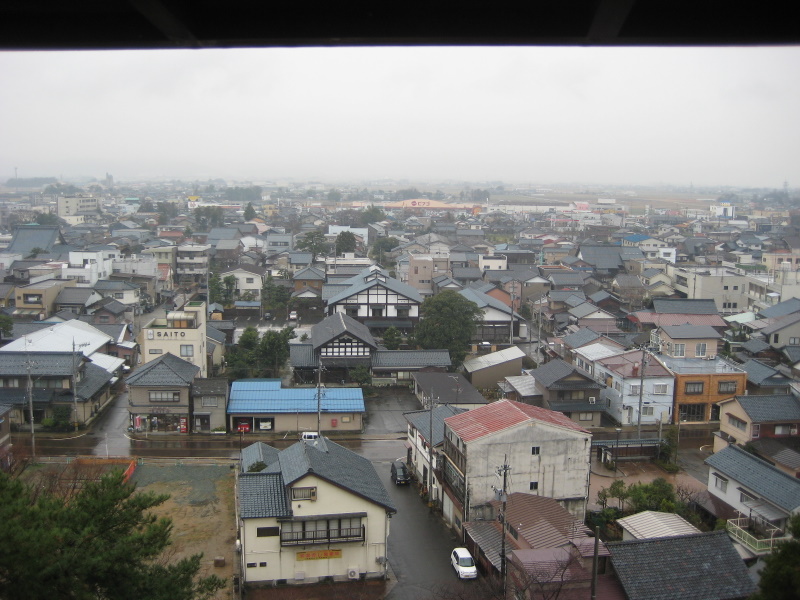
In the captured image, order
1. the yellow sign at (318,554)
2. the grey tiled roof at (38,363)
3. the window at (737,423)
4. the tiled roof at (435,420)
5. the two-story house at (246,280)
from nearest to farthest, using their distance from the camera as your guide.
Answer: the yellow sign at (318,554), the tiled roof at (435,420), the window at (737,423), the grey tiled roof at (38,363), the two-story house at (246,280)

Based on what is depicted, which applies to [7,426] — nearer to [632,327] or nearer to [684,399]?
[684,399]

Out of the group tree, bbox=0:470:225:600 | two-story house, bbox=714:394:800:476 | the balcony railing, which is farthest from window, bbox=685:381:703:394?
tree, bbox=0:470:225:600

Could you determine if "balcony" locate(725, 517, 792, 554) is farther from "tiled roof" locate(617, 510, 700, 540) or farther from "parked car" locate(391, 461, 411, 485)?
"parked car" locate(391, 461, 411, 485)

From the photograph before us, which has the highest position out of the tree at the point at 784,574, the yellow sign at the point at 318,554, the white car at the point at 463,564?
the tree at the point at 784,574

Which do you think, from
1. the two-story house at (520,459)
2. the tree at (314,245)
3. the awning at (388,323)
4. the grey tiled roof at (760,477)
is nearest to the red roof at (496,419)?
the two-story house at (520,459)

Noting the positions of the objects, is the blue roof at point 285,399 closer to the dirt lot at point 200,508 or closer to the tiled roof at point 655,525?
the dirt lot at point 200,508
